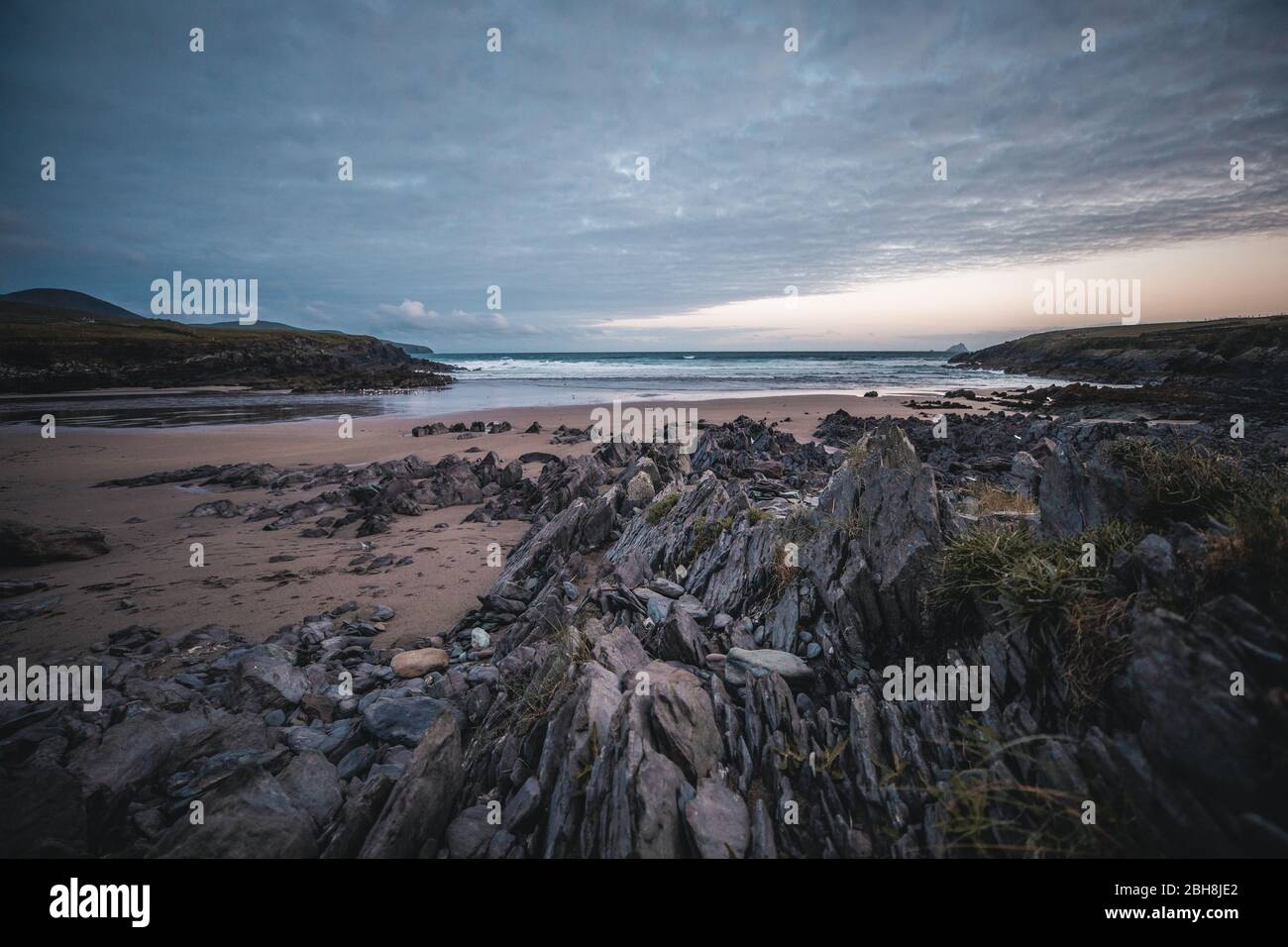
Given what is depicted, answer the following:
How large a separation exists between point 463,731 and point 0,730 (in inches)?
188

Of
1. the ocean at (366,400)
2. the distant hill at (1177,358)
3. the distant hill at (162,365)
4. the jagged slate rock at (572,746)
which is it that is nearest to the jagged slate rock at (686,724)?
the jagged slate rock at (572,746)

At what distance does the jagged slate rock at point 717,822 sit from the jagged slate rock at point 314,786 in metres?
3.13

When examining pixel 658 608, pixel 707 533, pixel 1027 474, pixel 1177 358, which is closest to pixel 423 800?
pixel 658 608

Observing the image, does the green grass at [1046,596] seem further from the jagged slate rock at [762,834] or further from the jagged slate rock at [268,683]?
the jagged slate rock at [268,683]

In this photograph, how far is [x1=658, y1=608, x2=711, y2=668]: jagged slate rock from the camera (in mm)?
5570

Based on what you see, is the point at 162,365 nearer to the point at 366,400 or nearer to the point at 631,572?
the point at 366,400

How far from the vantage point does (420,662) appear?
7254 millimetres

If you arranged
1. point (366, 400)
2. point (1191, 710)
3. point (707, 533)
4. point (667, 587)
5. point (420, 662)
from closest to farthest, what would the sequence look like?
1. point (1191, 710)
2. point (420, 662)
3. point (667, 587)
4. point (707, 533)
5. point (366, 400)

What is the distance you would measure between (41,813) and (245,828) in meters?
1.93

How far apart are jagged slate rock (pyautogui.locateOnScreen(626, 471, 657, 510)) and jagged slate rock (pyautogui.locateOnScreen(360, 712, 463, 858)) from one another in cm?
762

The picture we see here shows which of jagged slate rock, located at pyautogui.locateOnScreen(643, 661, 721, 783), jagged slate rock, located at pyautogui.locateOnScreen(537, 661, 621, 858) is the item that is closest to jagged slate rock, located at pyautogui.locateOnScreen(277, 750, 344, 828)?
jagged slate rock, located at pyautogui.locateOnScreen(537, 661, 621, 858)

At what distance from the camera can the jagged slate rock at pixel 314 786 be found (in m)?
4.27

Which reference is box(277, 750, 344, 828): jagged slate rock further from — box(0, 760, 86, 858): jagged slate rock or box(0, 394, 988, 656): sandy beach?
box(0, 394, 988, 656): sandy beach

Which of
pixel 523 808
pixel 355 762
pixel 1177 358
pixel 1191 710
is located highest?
pixel 1177 358
